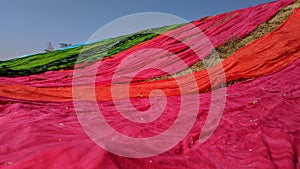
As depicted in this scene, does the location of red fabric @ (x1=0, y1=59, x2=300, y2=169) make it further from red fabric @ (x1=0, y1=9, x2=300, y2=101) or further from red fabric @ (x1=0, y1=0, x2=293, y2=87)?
red fabric @ (x1=0, y1=0, x2=293, y2=87)

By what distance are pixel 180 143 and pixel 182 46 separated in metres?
6.94

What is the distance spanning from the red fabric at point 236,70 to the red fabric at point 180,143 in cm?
63

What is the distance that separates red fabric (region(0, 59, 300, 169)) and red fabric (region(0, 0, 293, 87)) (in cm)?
296

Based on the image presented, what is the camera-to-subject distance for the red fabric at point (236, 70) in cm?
545

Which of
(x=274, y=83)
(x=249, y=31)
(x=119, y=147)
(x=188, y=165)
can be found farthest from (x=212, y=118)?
(x=249, y=31)

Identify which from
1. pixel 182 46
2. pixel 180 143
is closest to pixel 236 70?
pixel 182 46

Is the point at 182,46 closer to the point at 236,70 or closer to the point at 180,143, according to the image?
the point at 236,70

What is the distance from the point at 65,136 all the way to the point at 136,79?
4.86 m

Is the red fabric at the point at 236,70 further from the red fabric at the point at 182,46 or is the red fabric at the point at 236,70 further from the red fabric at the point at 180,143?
the red fabric at the point at 182,46

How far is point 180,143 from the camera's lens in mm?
3033

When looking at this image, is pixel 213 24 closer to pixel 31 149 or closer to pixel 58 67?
pixel 58 67

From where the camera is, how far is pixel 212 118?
13.1ft

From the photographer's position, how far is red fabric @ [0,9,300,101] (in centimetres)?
545

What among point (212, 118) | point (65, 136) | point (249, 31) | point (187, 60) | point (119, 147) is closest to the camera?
point (119, 147)
